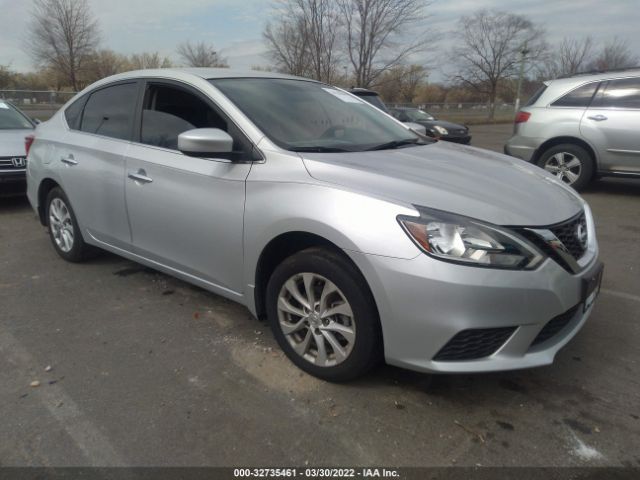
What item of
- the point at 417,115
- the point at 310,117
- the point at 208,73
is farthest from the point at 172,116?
the point at 417,115

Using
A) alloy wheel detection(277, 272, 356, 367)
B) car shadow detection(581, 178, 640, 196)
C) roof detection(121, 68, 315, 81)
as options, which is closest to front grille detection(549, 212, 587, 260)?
alloy wheel detection(277, 272, 356, 367)

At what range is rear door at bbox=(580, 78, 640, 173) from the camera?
262 inches

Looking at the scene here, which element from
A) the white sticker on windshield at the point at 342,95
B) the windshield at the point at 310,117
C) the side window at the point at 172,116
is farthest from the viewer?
the white sticker on windshield at the point at 342,95

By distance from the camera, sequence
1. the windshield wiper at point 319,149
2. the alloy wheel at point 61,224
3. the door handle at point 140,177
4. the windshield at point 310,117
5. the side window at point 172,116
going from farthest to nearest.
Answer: the alloy wheel at point 61,224
the door handle at point 140,177
the side window at point 172,116
the windshield at point 310,117
the windshield wiper at point 319,149

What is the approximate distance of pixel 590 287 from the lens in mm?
2432

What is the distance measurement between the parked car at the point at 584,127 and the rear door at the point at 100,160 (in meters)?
6.01

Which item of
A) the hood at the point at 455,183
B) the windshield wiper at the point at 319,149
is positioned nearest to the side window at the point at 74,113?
the windshield wiper at the point at 319,149

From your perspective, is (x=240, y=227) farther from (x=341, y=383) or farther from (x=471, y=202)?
(x=471, y=202)

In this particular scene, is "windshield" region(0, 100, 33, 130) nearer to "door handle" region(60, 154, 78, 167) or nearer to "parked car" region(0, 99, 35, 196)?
"parked car" region(0, 99, 35, 196)

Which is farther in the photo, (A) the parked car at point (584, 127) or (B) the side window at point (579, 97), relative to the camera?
(B) the side window at point (579, 97)

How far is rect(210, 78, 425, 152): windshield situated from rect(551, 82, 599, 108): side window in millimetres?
4643

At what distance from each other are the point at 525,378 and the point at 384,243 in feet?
3.90

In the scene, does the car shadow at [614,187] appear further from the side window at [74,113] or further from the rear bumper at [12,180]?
the rear bumper at [12,180]

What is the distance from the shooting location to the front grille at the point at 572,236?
235cm
